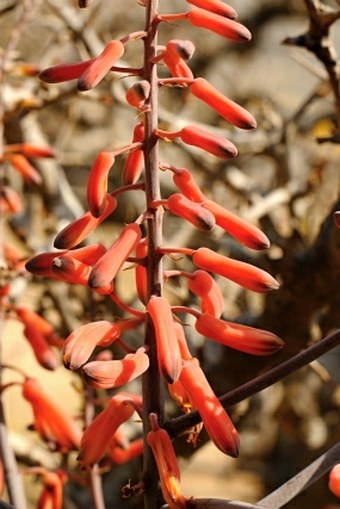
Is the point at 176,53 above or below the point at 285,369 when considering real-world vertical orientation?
above

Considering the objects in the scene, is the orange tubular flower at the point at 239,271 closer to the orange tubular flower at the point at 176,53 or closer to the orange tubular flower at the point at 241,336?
the orange tubular flower at the point at 241,336

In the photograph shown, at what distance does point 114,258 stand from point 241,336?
0.63 feet

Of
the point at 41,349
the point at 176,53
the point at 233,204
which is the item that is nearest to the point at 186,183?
the point at 176,53

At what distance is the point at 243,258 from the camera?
2701 millimetres

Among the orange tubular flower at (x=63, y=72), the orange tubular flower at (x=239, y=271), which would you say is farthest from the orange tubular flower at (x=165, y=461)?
the orange tubular flower at (x=63, y=72)

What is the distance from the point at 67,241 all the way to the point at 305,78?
17.3ft

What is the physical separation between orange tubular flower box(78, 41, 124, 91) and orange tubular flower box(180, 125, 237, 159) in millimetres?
136

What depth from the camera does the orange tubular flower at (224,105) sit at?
1.38 m

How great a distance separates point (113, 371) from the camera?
1270 mm

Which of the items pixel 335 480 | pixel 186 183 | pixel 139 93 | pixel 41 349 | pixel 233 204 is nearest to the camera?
pixel 335 480

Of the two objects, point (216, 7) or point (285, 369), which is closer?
point (285, 369)

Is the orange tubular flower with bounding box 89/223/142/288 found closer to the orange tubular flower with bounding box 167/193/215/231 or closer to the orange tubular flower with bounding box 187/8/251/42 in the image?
the orange tubular flower with bounding box 167/193/215/231

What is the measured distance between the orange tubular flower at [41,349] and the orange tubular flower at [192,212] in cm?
56

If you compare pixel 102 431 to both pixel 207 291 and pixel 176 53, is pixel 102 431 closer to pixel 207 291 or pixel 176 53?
pixel 207 291
